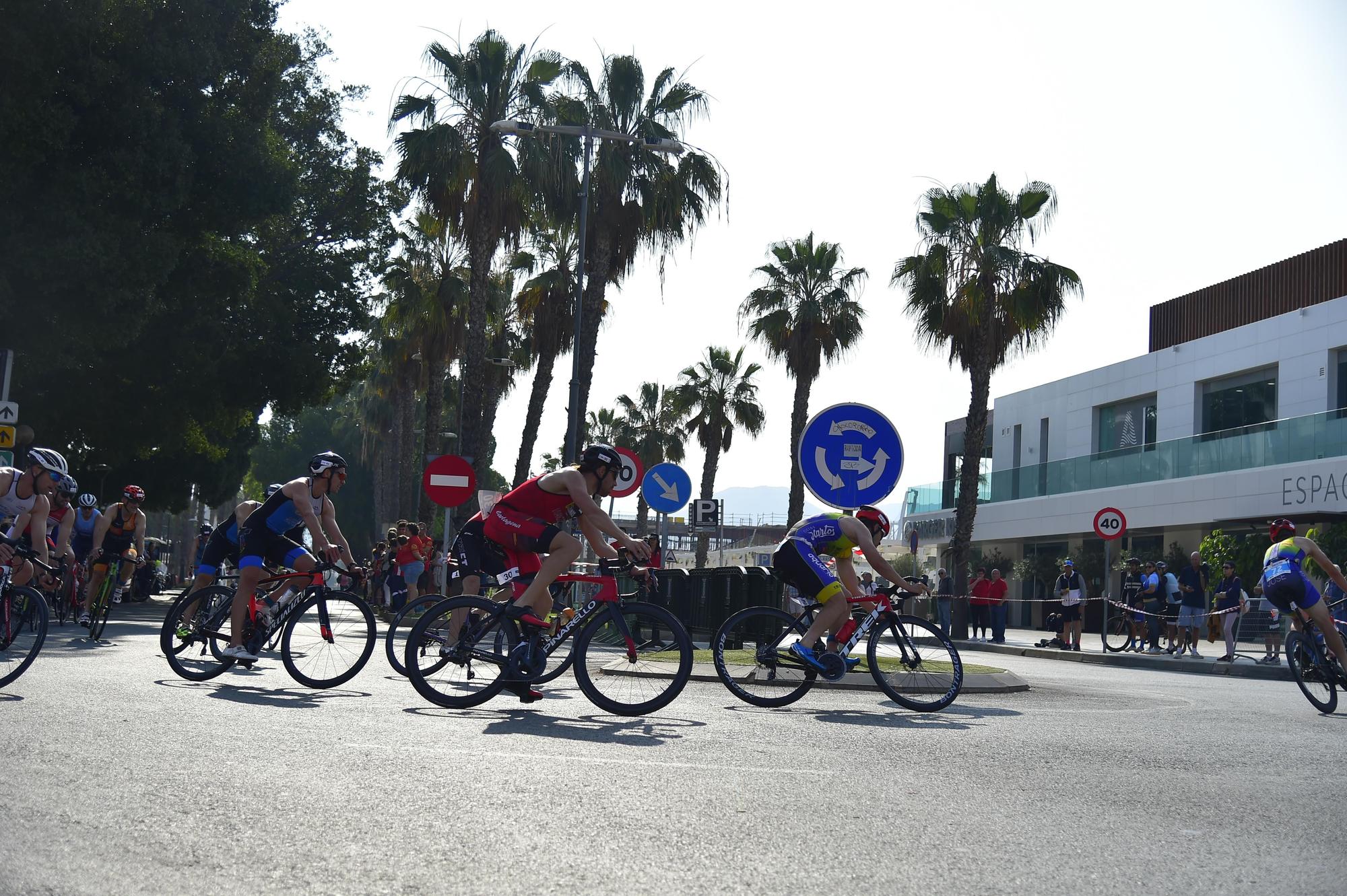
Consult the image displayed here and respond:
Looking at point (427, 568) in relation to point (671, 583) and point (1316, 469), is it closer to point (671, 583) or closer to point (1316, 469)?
point (671, 583)

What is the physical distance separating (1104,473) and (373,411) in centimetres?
3588

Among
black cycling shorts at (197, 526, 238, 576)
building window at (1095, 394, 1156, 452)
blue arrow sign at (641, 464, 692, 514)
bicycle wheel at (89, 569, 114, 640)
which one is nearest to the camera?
black cycling shorts at (197, 526, 238, 576)

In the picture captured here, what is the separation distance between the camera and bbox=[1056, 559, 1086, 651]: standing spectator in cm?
2506

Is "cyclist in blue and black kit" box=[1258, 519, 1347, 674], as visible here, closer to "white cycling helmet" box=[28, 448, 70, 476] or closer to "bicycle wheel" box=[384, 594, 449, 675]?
"bicycle wheel" box=[384, 594, 449, 675]

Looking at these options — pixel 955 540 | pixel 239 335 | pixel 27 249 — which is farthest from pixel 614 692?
pixel 955 540

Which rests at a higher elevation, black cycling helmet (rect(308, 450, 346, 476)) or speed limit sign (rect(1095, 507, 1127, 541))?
speed limit sign (rect(1095, 507, 1127, 541))

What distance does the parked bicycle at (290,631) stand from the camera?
955cm

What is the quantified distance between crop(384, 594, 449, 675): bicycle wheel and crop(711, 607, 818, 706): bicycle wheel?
2096mm

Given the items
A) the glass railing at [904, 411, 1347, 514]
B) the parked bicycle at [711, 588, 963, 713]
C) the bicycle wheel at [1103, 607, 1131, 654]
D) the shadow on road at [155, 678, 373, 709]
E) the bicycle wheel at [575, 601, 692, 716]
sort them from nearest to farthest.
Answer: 1. the bicycle wheel at [575, 601, 692, 716]
2. the shadow on road at [155, 678, 373, 709]
3. the parked bicycle at [711, 588, 963, 713]
4. the bicycle wheel at [1103, 607, 1131, 654]
5. the glass railing at [904, 411, 1347, 514]

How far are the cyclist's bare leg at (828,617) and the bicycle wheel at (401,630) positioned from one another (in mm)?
2618

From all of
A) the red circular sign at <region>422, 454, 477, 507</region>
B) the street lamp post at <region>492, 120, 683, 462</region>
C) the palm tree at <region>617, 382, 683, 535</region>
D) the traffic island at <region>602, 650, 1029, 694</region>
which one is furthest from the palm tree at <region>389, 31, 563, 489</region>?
the palm tree at <region>617, 382, 683, 535</region>

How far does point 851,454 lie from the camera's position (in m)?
12.8

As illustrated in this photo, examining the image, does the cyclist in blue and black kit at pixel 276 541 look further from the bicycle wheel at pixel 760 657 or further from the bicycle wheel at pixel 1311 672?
the bicycle wheel at pixel 1311 672

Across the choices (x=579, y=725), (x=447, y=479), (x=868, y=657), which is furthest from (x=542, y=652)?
(x=447, y=479)
